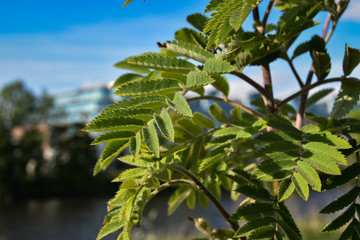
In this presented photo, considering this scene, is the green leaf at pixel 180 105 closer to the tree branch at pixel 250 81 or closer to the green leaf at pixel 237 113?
the tree branch at pixel 250 81

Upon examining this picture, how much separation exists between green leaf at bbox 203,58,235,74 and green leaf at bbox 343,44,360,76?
350 millimetres

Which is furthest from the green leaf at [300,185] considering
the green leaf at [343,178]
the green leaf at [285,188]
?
the green leaf at [343,178]

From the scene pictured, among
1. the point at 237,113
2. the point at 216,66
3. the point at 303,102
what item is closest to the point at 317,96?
the point at 303,102

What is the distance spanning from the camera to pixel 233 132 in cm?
92

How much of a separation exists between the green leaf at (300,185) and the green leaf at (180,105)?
0.77 ft

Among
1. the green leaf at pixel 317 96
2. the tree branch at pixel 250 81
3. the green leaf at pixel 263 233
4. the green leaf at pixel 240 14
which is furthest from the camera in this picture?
the green leaf at pixel 317 96

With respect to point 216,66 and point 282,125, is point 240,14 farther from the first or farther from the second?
point 282,125

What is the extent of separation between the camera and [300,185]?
0.73m

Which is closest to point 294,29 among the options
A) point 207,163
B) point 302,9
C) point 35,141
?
point 302,9

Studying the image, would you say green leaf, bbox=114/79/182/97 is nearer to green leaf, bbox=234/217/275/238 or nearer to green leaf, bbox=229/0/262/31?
green leaf, bbox=229/0/262/31

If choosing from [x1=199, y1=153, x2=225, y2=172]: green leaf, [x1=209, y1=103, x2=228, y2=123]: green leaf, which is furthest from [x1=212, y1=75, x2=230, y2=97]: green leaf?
[x1=199, y1=153, x2=225, y2=172]: green leaf

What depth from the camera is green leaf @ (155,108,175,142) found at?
0.70 m

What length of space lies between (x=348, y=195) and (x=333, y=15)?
471 mm

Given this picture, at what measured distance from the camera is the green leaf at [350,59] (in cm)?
89
